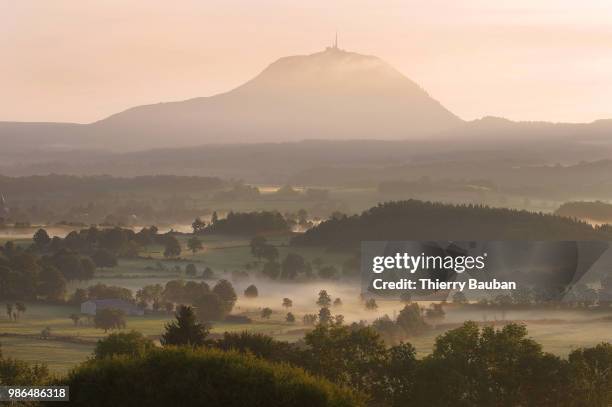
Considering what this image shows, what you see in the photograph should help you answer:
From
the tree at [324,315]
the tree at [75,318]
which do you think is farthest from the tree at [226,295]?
the tree at [75,318]

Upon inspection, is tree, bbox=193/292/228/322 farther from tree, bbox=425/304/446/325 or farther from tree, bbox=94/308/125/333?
tree, bbox=425/304/446/325

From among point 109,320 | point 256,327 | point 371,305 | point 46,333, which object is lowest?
point 256,327

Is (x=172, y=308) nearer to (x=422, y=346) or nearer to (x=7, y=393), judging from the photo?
(x=422, y=346)

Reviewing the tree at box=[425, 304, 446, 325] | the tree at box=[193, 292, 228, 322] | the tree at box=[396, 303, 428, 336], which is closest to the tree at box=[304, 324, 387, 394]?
the tree at box=[396, 303, 428, 336]

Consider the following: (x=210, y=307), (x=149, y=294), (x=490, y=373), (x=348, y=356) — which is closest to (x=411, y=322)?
(x=210, y=307)

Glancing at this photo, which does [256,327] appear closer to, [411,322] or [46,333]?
[411,322]

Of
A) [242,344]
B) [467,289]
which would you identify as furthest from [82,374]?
[467,289]

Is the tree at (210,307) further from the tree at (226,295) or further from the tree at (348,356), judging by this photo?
the tree at (348,356)
